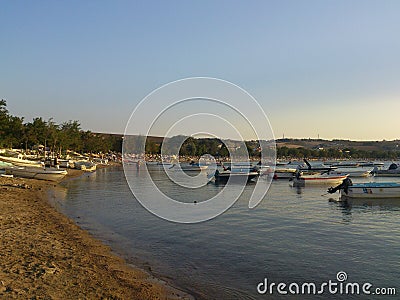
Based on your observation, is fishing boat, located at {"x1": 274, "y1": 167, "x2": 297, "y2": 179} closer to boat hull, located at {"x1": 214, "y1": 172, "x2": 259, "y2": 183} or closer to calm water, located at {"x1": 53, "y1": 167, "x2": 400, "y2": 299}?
boat hull, located at {"x1": 214, "y1": 172, "x2": 259, "y2": 183}

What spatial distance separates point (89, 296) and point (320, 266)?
8.61 meters

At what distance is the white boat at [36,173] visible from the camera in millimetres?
45716

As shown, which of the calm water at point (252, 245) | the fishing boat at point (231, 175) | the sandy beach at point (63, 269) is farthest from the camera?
the fishing boat at point (231, 175)

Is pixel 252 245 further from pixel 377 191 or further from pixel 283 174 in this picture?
pixel 283 174

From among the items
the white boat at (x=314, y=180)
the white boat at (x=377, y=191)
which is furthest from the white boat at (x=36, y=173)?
the white boat at (x=377, y=191)

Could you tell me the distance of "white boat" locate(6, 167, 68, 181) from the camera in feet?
150

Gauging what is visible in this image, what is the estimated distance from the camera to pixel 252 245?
55.4ft

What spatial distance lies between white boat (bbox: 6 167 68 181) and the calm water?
19.7m

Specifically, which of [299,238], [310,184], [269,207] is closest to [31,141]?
[310,184]

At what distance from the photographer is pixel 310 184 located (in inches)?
2127

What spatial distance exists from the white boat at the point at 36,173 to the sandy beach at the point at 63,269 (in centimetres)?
3013

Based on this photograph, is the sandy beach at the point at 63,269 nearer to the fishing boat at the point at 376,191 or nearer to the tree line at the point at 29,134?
the fishing boat at the point at 376,191

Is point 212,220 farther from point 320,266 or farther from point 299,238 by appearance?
point 320,266

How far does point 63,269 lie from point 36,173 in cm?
3912
